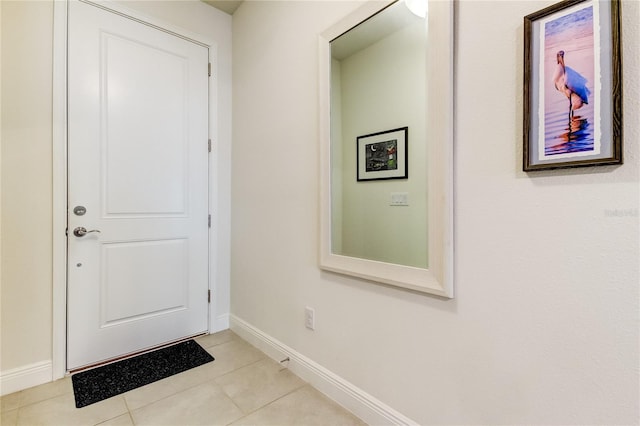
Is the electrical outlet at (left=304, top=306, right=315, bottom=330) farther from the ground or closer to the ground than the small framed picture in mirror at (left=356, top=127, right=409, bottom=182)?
closer to the ground

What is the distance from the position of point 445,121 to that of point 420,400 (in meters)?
1.12

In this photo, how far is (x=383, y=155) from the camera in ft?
4.79

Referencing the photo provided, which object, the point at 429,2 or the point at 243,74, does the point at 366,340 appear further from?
the point at 243,74

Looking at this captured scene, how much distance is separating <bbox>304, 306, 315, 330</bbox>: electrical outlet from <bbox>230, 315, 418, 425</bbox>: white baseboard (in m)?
0.19

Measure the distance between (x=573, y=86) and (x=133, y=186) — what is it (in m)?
2.35

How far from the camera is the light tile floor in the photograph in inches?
57.5

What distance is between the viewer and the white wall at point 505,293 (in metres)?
0.83

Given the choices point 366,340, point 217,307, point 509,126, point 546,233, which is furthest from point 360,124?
point 217,307

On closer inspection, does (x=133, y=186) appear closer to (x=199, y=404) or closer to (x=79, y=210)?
(x=79, y=210)

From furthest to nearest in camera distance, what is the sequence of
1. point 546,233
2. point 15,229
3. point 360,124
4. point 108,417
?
1. point 15,229
2. point 360,124
3. point 108,417
4. point 546,233

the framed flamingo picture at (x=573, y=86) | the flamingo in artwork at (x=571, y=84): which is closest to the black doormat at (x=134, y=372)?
the framed flamingo picture at (x=573, y=86)

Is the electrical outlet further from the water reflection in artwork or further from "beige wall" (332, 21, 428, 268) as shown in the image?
the water reflection in artwork

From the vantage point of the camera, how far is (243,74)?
2420 millimetres

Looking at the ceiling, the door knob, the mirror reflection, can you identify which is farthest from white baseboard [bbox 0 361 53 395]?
the ceiling
